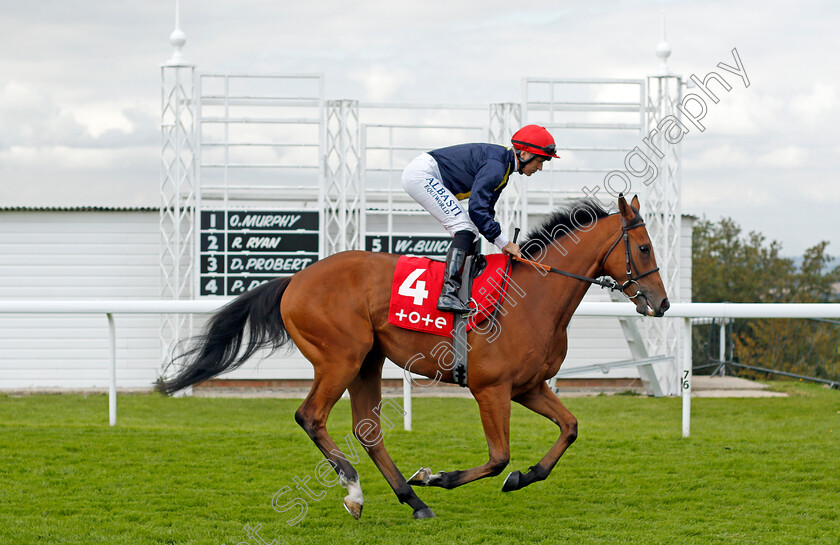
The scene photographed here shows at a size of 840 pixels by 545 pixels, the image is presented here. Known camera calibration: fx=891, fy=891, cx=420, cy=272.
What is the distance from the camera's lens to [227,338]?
16.0ft

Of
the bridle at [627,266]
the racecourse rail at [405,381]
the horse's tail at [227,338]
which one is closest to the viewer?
the bridle at [627,266]

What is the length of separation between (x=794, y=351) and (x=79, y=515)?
10.7 m

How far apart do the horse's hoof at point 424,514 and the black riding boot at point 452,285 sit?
38.4 inches

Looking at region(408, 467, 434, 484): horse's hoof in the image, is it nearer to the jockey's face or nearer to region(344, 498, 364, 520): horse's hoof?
region(344, 498, 364, 520): horse's hoof

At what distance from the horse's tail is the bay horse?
102mm

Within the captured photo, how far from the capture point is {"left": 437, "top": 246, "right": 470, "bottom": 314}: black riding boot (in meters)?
4.29

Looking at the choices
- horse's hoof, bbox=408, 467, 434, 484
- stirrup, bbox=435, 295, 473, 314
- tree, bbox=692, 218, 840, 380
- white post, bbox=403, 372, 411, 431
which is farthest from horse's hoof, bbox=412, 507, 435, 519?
tree, bbox=692, 218, 840, 380

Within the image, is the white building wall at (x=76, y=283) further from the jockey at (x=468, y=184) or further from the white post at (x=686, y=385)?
the jockey at (x=468, y=184)

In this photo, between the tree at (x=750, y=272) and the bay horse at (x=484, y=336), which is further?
the tree at (x=750, y=272)

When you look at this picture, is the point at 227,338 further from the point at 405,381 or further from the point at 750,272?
the point at 750,272

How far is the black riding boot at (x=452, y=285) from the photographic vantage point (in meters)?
4.29

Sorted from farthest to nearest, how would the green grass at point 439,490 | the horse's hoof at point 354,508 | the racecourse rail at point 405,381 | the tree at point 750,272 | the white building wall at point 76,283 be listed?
the tree at point 750,272, the white building wall at point 76,283, the racecourse rail at point 405,381, the horse's hoof at point 354,508, the green grass at point 439,490

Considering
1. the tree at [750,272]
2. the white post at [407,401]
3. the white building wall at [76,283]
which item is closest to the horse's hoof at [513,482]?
the white post at [407,401]

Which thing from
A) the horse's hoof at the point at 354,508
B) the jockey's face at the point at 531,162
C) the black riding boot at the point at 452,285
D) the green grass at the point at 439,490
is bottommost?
the green grass at the point at 439,490
